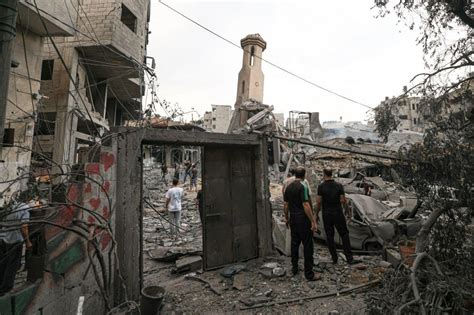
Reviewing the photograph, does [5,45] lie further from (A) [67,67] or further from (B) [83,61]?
(B) [83,61]

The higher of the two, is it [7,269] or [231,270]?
[7,269]

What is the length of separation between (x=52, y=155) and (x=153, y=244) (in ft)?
23.5

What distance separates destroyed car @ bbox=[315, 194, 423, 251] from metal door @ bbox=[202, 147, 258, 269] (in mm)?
2369

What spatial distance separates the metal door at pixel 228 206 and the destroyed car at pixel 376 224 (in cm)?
237

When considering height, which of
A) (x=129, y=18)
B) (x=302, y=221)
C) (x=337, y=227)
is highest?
(x=129, y=18)

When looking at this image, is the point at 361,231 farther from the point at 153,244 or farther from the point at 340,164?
the point at 340,164

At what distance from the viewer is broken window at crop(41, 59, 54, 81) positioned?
42.2 ft

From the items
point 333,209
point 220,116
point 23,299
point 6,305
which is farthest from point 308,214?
point 220,116

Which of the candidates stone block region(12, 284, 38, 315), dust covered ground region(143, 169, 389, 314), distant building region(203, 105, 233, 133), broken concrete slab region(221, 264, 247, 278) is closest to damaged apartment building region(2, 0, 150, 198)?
dust covered ground region(143, 169, 389, 314)

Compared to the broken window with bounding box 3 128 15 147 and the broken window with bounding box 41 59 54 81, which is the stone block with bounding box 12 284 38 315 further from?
the broken window with bounding box 41 59 54 81

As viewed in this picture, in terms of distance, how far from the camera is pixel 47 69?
1302 cm

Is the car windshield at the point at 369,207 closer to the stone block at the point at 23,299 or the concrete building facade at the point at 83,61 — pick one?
the stone block at the point at 23,299

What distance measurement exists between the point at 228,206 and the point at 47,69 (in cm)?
1251

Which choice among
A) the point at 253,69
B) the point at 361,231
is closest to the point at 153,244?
the point at 361,231
